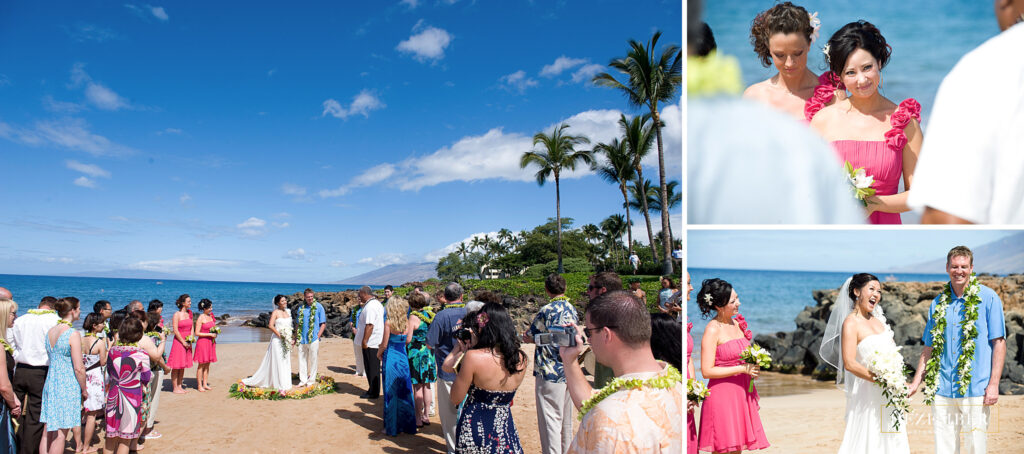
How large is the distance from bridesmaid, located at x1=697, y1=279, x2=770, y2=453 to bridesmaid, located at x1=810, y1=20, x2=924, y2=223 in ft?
Result: 5.65

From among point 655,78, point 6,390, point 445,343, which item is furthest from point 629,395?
point 655,78

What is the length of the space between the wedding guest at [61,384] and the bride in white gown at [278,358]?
11.3 feet

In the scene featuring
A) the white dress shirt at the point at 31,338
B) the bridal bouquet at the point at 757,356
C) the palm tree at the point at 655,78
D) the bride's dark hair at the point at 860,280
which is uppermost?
the palm tree at the point at 655,78

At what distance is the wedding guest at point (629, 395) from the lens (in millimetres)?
1879

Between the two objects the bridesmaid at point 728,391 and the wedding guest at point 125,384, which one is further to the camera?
the wedding guest at point 125,384

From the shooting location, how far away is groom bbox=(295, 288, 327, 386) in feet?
29.9

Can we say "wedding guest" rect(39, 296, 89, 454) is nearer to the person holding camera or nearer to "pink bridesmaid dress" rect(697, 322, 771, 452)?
the person holding camera

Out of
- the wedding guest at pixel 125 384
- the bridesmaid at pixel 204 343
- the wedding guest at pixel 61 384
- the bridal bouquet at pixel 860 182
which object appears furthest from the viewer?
the bridesmaid at pixel 204 343

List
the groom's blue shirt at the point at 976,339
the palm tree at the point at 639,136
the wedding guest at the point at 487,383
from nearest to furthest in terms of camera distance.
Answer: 1. the groom's blue shirt at the point at 976,339
2. the wedding guest at the point at 487,383
3. the palm tree at the point at 639,136

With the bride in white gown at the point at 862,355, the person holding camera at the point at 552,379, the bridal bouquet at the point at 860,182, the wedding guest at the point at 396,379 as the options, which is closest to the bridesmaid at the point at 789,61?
the bridal bouquet at the point at 860,182

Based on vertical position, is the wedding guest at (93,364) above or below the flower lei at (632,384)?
below

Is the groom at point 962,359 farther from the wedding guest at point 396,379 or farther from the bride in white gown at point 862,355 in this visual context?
the wedding guest at point 396,379

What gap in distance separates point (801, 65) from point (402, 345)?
6.08 metres

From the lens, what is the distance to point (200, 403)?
8586mm
